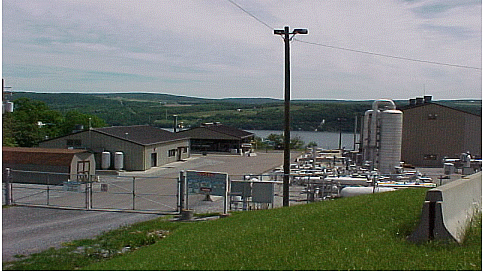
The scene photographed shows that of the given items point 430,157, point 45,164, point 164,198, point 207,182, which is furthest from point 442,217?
point 430,157

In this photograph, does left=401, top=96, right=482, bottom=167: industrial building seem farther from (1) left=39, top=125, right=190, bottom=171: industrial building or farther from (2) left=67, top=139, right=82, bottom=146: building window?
(2) left=67, top=139, right=82, bottom=146: building window

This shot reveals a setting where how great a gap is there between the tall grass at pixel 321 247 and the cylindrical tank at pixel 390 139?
23.9 meters

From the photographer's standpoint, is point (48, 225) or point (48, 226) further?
point (48, 225)

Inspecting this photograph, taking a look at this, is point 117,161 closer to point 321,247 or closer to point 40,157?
point 40,157

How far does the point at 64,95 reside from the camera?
395 feet

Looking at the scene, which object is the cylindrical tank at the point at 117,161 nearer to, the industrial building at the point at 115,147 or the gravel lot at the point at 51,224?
the industrial building at the point at 115,147

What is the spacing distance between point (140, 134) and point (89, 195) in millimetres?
24462

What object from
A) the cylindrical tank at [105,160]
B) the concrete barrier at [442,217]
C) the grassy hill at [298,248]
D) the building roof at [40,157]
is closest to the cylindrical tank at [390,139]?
the building roof at [40,157]

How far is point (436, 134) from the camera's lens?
4897 cm

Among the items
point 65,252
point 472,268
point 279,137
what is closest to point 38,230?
point 65,252

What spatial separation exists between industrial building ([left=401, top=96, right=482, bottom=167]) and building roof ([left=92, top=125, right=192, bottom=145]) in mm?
21750

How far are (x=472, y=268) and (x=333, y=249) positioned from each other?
2.11m

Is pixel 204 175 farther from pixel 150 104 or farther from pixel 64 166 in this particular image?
pixel 150 104

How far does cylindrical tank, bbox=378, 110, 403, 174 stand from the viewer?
3569 centimetres
